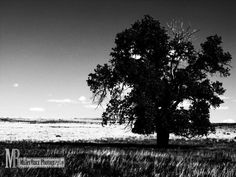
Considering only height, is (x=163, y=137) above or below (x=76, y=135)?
above

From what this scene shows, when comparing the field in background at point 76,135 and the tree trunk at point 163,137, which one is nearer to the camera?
the tree trunk at point 163,137

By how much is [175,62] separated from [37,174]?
23.6m

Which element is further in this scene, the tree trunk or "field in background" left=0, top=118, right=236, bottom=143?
"field in background" left=0, top=118, right=236, bottom=143

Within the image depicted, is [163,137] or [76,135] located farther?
[76,135]

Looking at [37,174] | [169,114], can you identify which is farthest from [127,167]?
[169,114]

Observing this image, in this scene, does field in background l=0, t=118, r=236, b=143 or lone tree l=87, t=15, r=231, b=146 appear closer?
lone tree l=87, t=15, r=231, b=146

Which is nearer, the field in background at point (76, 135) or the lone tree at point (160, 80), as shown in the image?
the lone tree at point (160, 80)

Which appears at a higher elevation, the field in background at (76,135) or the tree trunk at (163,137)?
the tree trunk at (163,137)

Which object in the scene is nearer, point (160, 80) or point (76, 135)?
point (160, 80)

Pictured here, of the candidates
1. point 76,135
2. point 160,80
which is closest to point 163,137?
point 160,80

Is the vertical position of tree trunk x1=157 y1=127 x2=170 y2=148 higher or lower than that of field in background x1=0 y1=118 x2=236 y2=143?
higher

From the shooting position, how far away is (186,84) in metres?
29.6

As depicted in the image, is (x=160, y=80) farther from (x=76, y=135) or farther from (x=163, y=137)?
(x=76, y=135)

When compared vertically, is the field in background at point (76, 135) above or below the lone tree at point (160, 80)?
below
